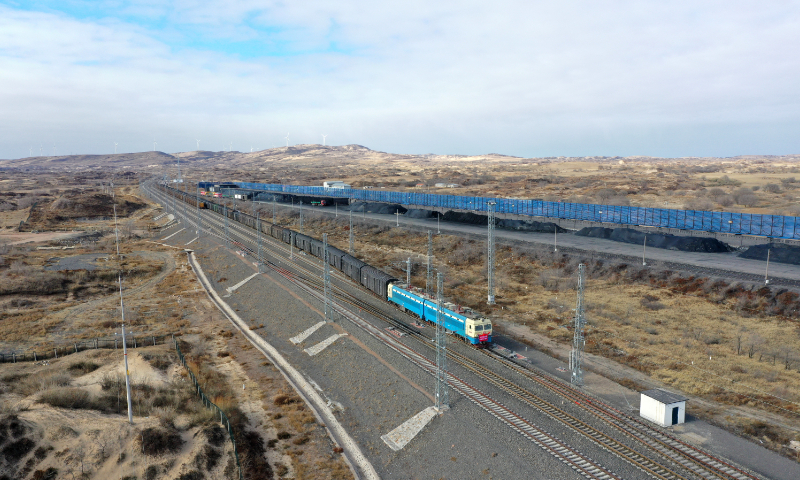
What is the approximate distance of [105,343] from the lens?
1758 inches

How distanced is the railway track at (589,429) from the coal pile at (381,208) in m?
73.5

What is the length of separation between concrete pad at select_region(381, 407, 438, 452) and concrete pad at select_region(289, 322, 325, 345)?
59.0ft

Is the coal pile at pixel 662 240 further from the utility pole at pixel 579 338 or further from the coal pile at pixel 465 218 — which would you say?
the utility pole at pixel 579 338

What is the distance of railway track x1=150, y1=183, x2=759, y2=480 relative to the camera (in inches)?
915

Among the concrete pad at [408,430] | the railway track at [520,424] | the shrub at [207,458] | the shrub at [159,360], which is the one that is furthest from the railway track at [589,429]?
the shrub at [159,360]

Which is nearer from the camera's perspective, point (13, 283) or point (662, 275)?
point (662, 275)

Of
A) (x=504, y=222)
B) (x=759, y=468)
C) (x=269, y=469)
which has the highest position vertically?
(x=504, y=222)

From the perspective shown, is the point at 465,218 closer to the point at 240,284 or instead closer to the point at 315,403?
the point at 240,284

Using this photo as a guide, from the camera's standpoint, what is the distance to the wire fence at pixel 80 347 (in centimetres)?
3969

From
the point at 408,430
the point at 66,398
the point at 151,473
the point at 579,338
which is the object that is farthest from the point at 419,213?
the point at 151,473

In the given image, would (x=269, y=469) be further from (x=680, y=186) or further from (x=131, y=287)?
(x=680, y=186)

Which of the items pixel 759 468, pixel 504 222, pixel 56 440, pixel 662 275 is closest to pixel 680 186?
pixel 504 222

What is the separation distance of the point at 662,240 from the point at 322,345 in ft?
176

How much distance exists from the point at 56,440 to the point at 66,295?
45.1 m
